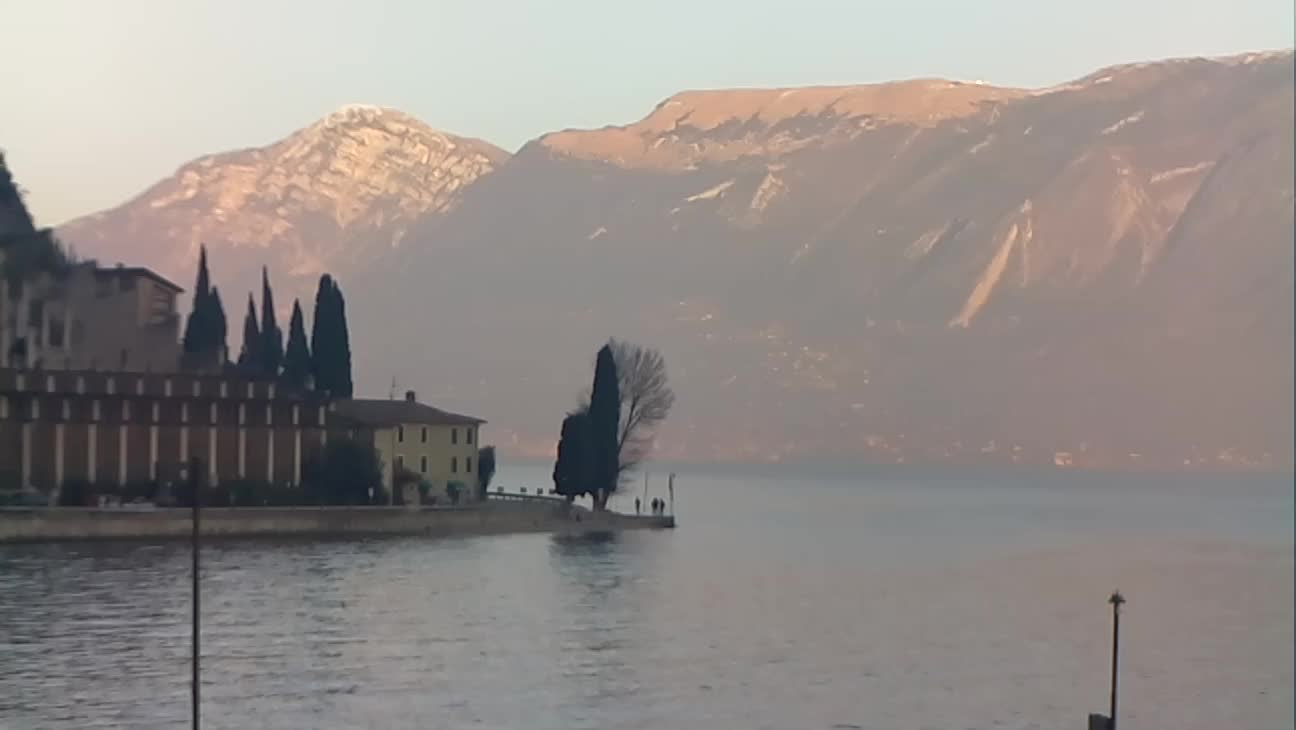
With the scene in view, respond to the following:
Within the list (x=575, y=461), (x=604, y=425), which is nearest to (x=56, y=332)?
(x=575, y=461)

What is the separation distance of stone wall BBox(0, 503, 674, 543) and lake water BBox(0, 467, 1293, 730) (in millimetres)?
1591

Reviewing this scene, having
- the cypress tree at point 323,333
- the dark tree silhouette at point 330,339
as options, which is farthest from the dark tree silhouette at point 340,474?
the cypress tree at point 323,333

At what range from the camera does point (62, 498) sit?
6600 cm

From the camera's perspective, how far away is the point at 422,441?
78750 mm

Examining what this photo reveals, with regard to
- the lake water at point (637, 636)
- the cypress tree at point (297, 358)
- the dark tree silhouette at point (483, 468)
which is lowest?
the lake water at point (637, 636)

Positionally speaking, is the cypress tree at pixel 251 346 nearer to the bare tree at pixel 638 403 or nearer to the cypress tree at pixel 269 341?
the cypress tree at pixel 269 341

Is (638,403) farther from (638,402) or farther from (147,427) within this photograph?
(147,427)

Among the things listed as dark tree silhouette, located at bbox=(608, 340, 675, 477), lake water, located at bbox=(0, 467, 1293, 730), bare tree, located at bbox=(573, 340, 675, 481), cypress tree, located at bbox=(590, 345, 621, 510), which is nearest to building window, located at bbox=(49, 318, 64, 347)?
lake water, located at bbox=(0, 467, 1293, 730)

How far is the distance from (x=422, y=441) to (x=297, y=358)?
638cm

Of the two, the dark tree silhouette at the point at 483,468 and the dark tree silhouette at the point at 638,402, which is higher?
the dark tree silhouette at the point at 638,402

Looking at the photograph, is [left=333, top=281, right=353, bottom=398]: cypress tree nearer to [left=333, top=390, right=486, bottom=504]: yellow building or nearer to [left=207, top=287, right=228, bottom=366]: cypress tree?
[left=333, top=390, right=486, bottom=504]: yellow building

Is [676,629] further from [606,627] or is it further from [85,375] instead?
[85,375]

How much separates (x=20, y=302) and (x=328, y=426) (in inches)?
482

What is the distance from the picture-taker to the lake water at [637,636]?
106ft
